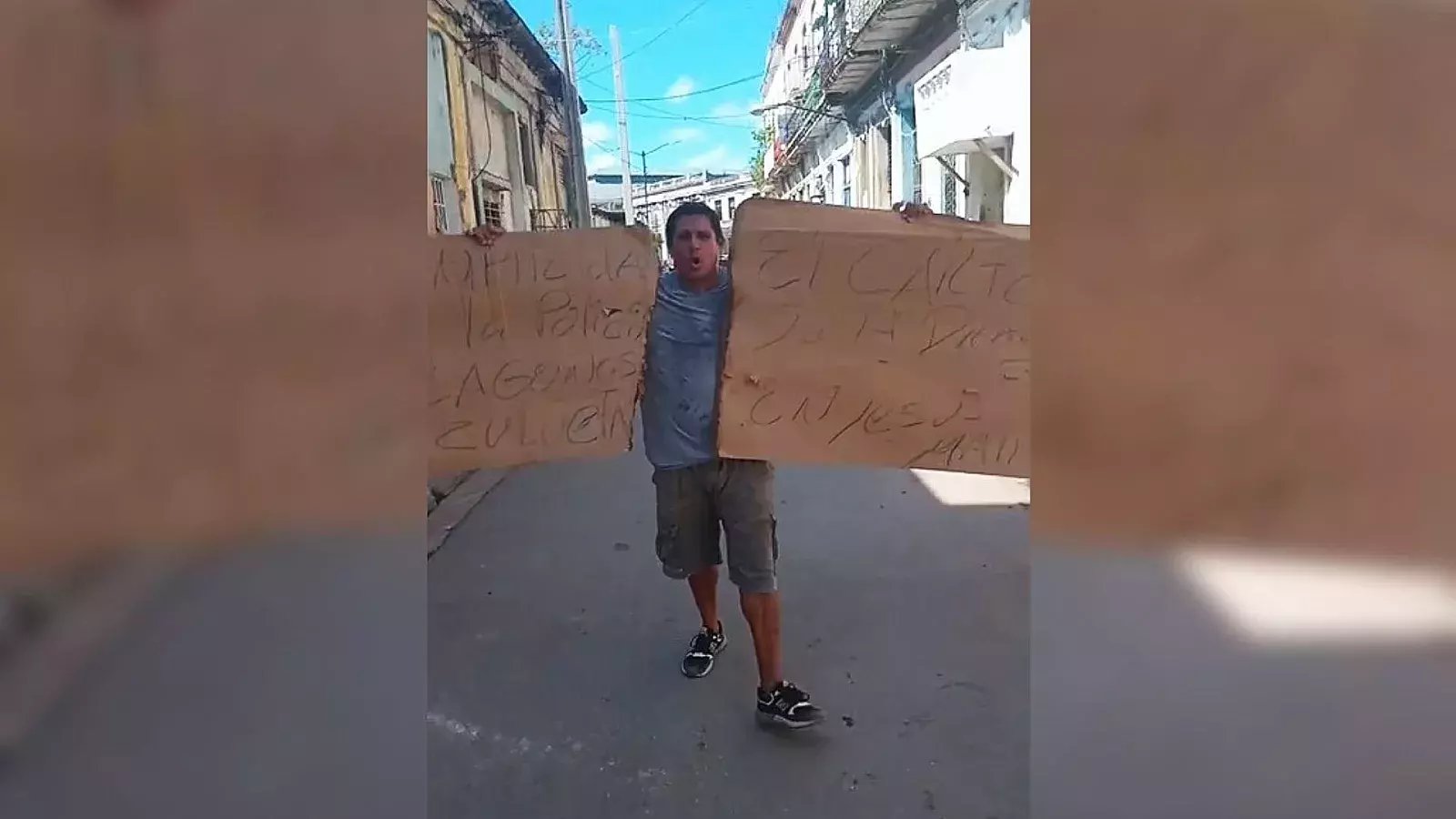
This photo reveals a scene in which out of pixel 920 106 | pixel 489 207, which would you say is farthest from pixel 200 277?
pixel 489 207

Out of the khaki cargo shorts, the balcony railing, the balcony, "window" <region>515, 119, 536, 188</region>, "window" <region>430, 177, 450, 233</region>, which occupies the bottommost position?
the khaki cargo shorts

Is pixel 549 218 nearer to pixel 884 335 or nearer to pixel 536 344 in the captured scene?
pixel 536 344

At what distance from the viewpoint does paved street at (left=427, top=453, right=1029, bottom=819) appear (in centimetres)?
232

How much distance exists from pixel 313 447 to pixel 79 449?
264mm

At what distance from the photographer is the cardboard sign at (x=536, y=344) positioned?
1.85 meters

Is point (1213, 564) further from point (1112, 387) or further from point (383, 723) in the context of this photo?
point (383, 723)

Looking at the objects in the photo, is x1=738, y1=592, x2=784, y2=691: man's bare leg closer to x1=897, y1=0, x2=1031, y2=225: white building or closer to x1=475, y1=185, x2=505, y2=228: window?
x1=897, y1=0, x2=1031, y2=225: white building

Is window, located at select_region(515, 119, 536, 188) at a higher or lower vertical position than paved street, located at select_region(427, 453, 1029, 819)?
higher

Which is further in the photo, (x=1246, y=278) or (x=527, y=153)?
(x=527, y=153)

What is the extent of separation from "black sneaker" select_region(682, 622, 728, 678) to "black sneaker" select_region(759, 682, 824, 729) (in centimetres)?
36

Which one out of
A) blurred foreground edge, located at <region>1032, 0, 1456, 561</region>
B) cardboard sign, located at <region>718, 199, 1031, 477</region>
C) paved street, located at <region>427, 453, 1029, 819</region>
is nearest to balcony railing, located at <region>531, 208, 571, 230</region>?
paved street, located at <region>427, 453, 1029, 819</region>

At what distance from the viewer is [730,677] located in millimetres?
2910

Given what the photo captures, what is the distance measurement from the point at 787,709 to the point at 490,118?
10.4 meters

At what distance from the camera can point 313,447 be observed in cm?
108
